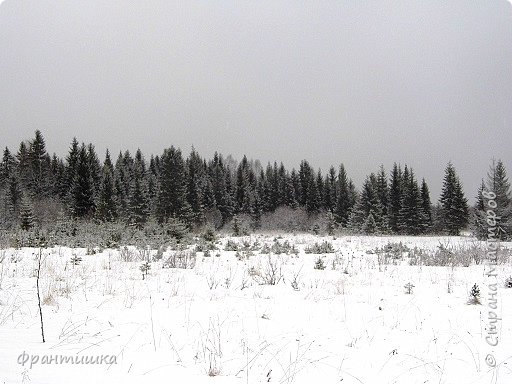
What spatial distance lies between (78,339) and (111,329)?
1.29 ft

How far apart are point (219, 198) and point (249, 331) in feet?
190

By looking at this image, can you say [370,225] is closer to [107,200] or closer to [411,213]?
[411,213]

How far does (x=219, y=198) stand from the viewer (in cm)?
6125

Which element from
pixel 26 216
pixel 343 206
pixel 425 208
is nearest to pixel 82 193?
pixel 26 216

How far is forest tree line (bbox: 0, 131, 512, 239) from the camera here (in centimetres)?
3728

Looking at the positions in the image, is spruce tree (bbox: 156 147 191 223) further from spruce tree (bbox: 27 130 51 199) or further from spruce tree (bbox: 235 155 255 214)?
spruce tree (bbox: 235 155 255 214)

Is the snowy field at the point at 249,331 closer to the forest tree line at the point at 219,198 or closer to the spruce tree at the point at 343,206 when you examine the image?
the forest tree line at the point at 219,198

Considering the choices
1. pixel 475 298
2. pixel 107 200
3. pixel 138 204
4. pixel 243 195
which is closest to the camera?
pixel 475 298

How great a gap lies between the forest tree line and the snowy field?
16418mm

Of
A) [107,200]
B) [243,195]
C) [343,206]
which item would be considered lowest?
[343,206]

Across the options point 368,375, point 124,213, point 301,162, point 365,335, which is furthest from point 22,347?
point 301,162

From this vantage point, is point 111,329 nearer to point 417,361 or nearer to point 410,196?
point 417,361

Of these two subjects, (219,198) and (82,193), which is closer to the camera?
(82,193)

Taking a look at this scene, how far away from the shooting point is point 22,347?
10.2ft
